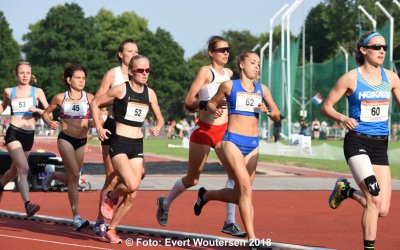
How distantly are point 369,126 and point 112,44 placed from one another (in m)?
113

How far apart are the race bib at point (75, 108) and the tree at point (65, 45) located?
95117 millimetres

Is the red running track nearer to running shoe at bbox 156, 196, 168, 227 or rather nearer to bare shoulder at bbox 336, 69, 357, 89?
running shoe at bbox 156, 196, 168, 227

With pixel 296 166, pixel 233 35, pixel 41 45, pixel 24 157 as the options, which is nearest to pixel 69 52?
pixel 41 45

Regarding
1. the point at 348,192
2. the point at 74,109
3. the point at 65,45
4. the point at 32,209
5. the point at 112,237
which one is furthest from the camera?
the point at 65,45

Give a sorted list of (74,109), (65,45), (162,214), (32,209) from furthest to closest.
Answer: (65,45), (32,209), (74,109), (162,214)

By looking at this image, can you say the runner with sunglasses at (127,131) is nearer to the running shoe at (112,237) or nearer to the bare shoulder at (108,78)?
the running shoe at (112,237)

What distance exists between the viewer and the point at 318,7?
12762 centimetres

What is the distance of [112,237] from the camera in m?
10.9

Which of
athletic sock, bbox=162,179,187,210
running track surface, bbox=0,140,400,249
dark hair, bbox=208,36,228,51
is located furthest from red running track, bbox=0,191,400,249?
dark hair, bbox=208,36,228,51

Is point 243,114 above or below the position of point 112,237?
above

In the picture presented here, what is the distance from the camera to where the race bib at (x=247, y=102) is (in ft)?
34.3

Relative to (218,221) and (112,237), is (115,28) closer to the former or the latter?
(218,221)

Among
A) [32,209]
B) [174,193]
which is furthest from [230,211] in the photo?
[32,209]

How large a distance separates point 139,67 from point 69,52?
101 m
